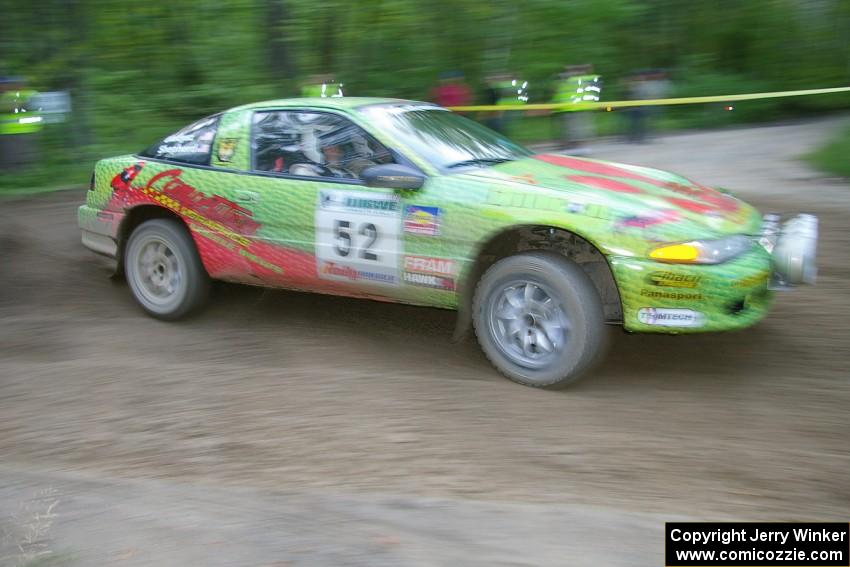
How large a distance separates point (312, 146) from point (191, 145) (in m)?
1.05

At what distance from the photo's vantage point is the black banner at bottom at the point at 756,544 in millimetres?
3305

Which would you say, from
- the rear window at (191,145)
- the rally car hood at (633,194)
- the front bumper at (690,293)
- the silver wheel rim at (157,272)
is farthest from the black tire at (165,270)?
the front bumper at (690,293)

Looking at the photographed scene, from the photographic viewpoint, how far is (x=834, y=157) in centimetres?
1110

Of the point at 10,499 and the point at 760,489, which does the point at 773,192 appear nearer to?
the point at 760,489

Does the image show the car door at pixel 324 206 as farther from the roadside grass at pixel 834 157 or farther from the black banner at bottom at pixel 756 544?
the roadside grass at pixel 834 157

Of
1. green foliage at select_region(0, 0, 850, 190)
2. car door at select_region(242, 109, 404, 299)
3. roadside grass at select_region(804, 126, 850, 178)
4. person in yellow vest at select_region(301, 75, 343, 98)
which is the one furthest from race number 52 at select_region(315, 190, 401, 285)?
person in yellow vest at select_region(301, 75, 343, 98)

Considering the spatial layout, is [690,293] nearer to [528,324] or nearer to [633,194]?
[633,194]

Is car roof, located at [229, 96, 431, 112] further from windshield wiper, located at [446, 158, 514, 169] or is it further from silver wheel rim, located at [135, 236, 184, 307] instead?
silver wheel rim, located at [135, 236, 184, 307]

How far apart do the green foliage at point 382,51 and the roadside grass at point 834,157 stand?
5247 millimetres

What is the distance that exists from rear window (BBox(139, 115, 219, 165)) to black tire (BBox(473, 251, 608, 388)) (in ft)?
7.70

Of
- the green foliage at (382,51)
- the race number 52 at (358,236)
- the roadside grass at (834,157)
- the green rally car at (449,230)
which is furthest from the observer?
the green foliage at (382,51)

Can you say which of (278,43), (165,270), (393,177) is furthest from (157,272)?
(278,43)

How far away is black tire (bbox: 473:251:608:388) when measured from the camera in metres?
4.88

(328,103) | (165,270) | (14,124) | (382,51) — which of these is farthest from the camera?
(382,51)
